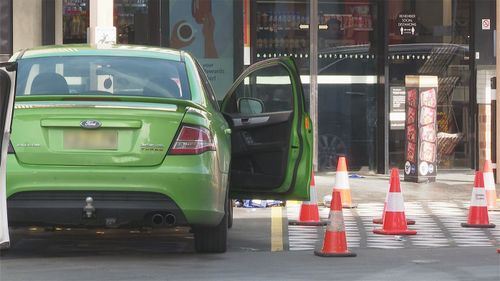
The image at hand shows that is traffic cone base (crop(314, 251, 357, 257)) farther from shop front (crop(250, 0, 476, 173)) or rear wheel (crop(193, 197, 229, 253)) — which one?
shop front (crop(250, 0, 476, 173))

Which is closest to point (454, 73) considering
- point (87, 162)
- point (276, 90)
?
point (276, 90)

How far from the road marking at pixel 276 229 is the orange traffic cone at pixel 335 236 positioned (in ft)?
1.98

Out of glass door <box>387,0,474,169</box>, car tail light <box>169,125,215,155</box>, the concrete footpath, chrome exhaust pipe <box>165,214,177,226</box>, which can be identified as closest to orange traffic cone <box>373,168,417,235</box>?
car tail light <box>169,125,215,155</box>

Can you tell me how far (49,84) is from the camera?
7723 millimetres

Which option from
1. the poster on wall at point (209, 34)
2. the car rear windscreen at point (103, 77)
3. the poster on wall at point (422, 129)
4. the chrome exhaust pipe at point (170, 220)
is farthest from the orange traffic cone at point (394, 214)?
the poster on wall at point (209, 34)

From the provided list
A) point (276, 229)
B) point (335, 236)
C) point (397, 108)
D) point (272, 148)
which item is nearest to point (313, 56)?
point (397, 108)

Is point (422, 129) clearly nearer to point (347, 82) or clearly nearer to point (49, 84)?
point (347, 82)

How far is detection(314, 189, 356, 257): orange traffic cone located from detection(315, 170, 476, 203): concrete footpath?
183 inches

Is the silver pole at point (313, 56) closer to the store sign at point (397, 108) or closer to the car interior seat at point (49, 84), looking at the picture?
the store sign at point (397, 108)

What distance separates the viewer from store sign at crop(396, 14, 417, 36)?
16.3 m

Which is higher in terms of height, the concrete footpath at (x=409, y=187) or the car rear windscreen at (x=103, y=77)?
the car rear windscreen at (x=103, y=77)

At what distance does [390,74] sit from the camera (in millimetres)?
16328

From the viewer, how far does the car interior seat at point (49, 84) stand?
7676mm

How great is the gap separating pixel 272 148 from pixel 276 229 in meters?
1.55
